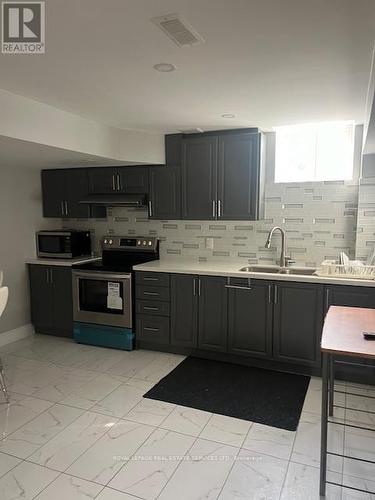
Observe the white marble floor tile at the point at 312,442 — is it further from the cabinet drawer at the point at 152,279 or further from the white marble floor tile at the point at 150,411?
the cabinet drawer at the point at 152,279

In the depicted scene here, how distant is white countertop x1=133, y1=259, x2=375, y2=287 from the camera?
3076mm

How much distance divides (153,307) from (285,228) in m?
1.60

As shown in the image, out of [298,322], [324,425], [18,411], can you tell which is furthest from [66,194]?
[324,425]

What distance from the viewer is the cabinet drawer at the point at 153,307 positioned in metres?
3.76

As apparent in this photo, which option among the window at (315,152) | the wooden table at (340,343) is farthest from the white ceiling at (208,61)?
the wooden table at (340,343)

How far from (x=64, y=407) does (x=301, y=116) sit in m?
3.05

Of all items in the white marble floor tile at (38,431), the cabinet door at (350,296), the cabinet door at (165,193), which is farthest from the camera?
the cabinet door at (165,193)

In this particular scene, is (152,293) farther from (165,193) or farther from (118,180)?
(118,180)

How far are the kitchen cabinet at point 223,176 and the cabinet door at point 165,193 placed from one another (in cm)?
8

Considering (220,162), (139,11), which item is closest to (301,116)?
(220,162)

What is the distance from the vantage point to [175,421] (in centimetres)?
260

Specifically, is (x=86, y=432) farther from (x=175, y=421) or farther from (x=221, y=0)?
(x=221, y=0)

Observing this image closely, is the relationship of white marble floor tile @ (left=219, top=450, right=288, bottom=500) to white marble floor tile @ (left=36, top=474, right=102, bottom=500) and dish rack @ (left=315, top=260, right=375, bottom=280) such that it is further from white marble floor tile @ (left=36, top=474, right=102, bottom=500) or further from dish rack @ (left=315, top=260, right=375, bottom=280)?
dish rack @ (left=315, top=260, right=375, bottom=280)

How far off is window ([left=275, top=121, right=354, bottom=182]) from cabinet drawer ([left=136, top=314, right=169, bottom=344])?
6.30 feet
